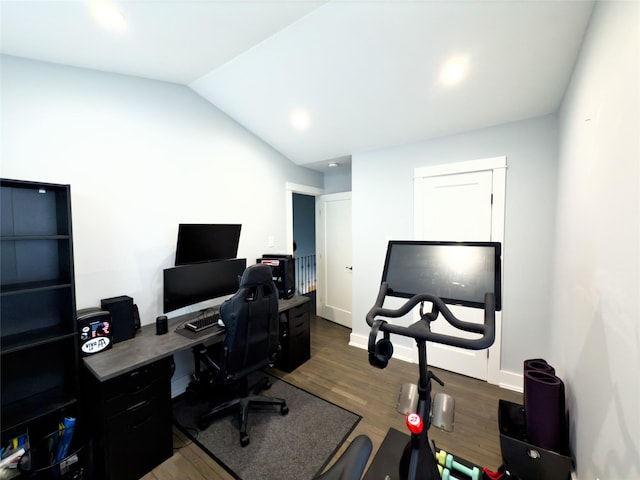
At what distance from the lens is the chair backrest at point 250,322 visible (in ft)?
5.96

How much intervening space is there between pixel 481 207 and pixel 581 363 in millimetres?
1524

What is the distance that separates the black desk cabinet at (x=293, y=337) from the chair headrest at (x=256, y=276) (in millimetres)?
847

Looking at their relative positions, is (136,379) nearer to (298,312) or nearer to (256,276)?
(256,276)

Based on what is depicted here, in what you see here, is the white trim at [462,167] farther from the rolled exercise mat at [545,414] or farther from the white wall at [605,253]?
the rolled exercise mat at [545,414]

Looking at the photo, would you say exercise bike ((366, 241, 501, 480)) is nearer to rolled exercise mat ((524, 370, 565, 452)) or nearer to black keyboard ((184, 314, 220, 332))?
rolled exercise mat ((524, 370, 565, 452))

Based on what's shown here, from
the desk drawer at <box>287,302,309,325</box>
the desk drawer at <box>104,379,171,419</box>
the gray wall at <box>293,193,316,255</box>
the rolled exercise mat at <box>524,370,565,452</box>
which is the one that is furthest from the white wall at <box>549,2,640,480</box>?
the gray wall at <box>293,193,316,255</box>

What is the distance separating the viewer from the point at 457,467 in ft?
4.90

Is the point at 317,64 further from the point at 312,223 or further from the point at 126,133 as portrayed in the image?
the point at 312,223

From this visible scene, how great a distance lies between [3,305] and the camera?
153cm

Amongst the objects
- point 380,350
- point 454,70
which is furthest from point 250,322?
point 454,70

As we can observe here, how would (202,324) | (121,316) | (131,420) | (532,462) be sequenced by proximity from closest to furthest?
1. (532,462)
2. (131,420)
3. (121,316)
4. (202,324)

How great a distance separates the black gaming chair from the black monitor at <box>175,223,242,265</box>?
0.76 meters

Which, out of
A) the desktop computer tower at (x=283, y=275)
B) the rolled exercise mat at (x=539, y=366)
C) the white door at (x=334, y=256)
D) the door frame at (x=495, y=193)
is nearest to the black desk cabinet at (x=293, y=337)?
the desktop computer tower at (x=283, y=275)

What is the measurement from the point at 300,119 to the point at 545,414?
3.03 metres
